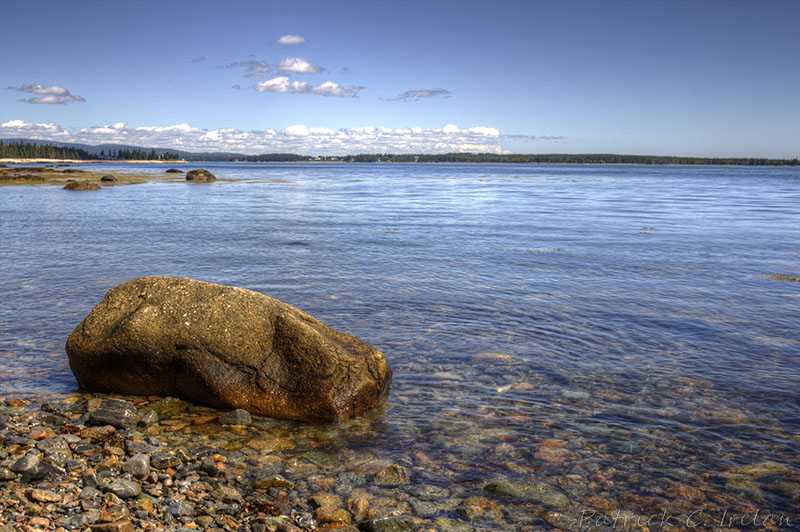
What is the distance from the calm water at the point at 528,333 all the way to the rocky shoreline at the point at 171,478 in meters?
0.81

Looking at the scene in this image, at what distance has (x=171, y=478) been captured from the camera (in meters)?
6.11

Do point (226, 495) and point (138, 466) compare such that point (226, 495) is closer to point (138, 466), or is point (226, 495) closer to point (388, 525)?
point (138, 466)

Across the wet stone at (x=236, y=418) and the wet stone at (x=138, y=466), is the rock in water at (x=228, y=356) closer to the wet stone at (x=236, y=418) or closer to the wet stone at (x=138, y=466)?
the wet stone at (x=236, y=418)

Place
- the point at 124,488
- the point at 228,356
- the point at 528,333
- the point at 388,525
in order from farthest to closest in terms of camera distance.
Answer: the point at 528,333
the point at 228,356
the point at 124,488
the point at 388,525

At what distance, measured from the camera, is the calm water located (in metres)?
6.95

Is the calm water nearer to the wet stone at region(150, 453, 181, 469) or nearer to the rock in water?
the rock in water

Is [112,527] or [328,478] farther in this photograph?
[328,478]

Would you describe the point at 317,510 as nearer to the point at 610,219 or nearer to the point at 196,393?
the point at 196,393

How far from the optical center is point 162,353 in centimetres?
853

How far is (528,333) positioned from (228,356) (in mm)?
6015

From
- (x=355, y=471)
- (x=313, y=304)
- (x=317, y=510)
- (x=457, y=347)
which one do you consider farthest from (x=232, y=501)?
(x=313, y=304)

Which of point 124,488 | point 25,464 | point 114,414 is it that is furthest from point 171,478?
point 114,414

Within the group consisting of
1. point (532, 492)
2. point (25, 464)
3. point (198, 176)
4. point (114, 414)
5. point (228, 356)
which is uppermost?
point (198, 176)

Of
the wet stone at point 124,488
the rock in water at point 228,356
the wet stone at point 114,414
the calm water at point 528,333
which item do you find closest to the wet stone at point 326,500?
the calm water at point 528,333
